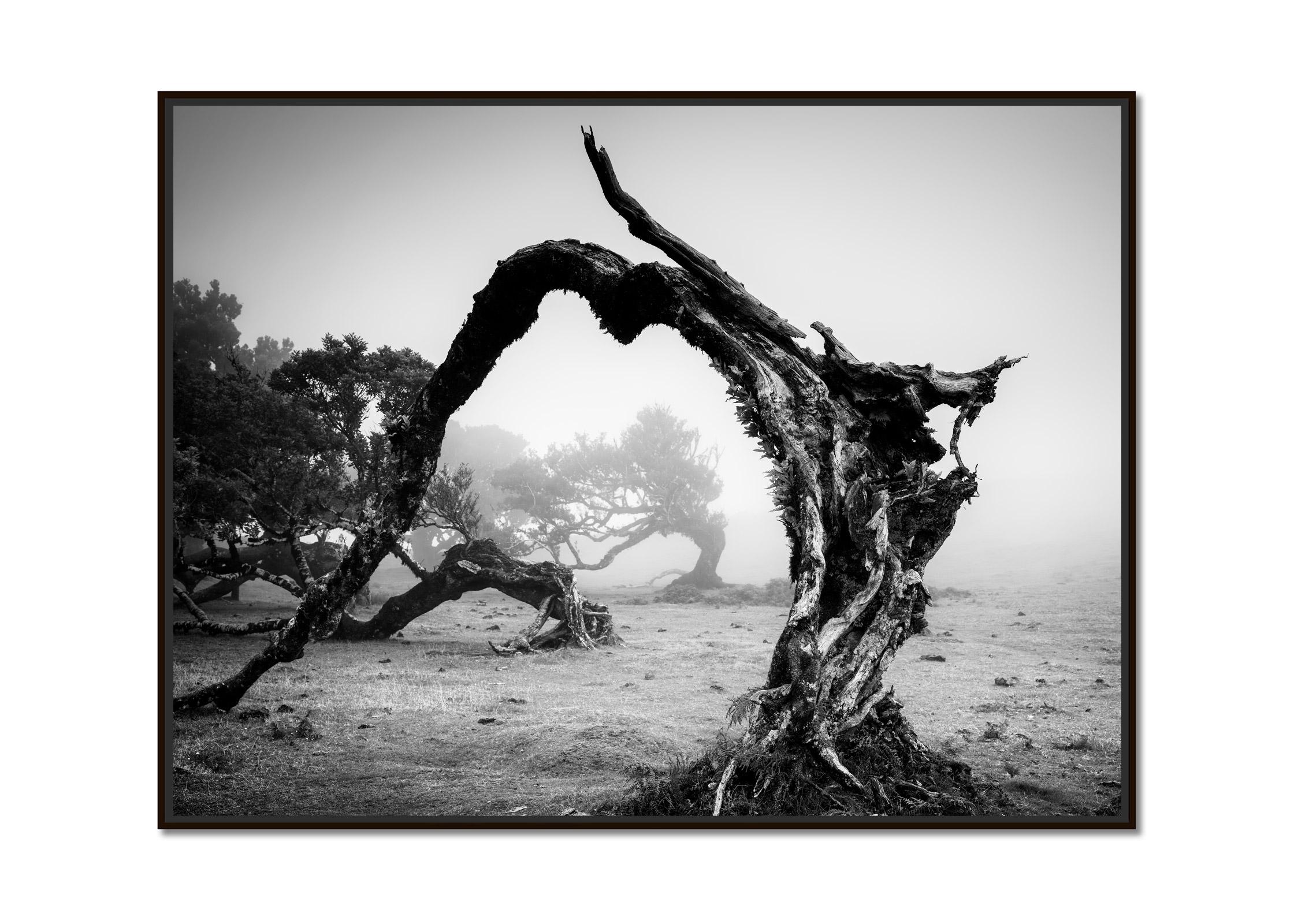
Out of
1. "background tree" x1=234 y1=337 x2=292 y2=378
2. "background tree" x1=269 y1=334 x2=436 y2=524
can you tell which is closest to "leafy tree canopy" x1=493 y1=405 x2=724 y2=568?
"background tree" x1=269 y1=334 x2=436 y2=524

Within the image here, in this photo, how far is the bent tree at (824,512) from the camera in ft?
11.6

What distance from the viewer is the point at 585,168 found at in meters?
5.52

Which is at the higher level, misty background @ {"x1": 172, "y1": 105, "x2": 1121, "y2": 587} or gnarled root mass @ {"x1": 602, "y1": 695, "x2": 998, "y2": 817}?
misty background @ {"x1": 172, "y1": 105, "x2": 1121, "y2": 587}

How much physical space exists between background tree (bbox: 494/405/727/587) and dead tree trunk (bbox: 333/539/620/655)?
2.27 feet

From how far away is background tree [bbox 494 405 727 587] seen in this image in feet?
36.9

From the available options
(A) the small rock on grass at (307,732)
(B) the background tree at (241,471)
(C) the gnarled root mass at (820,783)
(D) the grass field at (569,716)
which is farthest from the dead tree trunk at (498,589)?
(C) the gnarled root mass at (820,783)

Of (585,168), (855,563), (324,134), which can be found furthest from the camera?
(585,168)

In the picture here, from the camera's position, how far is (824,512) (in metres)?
3.77

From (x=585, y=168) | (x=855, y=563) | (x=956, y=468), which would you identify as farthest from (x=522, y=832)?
(x=585, y=168)

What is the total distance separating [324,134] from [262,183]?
0.57 meters

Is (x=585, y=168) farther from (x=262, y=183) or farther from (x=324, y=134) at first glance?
(x=262, y=183)

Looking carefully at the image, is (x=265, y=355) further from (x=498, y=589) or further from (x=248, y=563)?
(x=498, y=589)

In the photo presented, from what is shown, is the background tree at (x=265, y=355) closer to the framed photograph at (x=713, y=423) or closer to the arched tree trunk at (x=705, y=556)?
Result: the framed photograph at (x=713, y=423)

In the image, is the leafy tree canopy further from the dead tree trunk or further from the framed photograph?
the framed photograph
